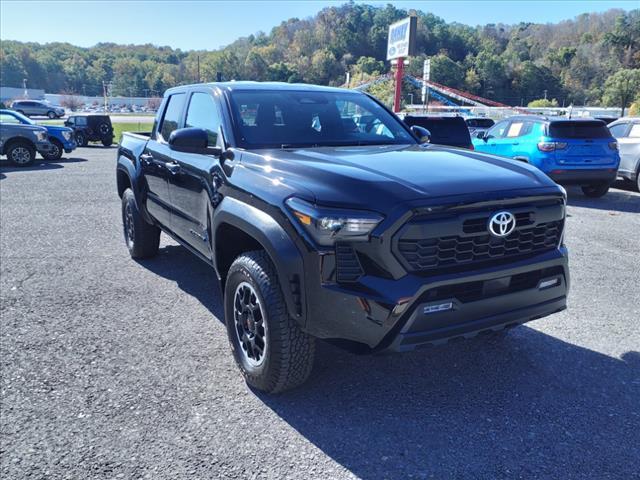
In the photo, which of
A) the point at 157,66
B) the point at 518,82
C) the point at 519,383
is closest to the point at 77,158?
the point at 519,383

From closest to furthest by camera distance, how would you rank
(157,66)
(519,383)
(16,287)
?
(519,383) < (16,287) < (157,66)

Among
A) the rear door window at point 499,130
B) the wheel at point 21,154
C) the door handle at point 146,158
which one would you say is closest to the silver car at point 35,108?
the wheel at point 21,154

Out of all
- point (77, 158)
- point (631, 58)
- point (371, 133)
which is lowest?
point (77, 158)

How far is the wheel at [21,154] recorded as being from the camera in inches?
620

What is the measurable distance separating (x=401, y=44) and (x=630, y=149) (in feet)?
86.9

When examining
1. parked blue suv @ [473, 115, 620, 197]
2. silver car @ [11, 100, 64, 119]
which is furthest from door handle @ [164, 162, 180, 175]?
silver car @ [11, 100, 64, 119]

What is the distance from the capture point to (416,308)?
2.59 metres

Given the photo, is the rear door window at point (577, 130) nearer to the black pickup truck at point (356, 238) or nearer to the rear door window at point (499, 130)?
the rear door window at point (499, 130)

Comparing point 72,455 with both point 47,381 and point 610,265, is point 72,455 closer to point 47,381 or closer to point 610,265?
point 47,381

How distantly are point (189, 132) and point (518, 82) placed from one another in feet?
463

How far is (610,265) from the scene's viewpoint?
6086 millimetres

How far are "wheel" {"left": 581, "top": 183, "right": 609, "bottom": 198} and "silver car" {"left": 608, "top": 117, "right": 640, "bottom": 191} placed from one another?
1.22 metres

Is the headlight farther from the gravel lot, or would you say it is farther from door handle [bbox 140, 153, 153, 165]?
door handle [bbox 140, 153, 153, 165]

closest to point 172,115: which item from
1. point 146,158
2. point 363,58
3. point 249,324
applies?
point 146,158
